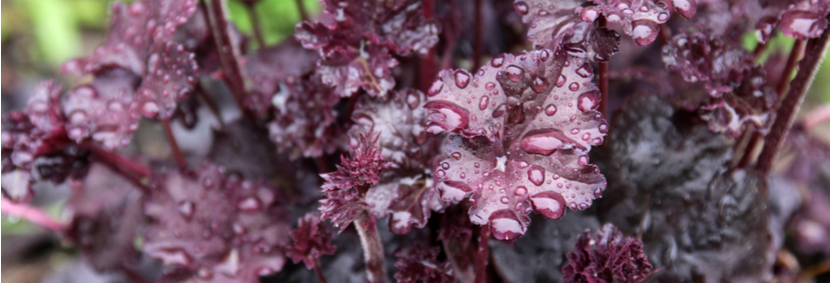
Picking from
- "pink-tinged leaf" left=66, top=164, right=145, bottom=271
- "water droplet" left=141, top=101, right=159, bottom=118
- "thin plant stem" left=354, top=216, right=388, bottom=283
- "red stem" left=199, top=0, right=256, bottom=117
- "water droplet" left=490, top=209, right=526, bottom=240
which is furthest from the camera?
"pink-tinged leaf" left=66, top=164, right=145, bottom=271

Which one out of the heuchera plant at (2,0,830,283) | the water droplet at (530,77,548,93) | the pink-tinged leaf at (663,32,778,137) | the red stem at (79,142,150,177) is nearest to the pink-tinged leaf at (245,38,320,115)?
the heuchera plant at (2,0,830,283)

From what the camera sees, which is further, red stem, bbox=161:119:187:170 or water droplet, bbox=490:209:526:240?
red stem, bbox=161:119:187:170

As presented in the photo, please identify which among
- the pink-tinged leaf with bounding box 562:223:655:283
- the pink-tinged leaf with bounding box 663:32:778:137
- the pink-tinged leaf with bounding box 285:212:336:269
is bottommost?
the pink-tinged leaf with bounding box 562:223:655:283

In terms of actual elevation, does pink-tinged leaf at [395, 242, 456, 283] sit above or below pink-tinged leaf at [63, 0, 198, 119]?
below

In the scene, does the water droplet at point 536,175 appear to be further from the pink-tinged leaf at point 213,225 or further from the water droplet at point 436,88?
the pink-tinged leaf at point 213,225

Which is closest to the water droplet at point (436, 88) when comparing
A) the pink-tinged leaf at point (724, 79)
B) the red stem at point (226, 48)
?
the pink-tinged leaf at point (724, 79)

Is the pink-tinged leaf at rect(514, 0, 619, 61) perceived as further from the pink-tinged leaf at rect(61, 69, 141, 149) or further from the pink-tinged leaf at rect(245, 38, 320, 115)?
the pink-tinged leaf at rect(61, 69, 141, 149)

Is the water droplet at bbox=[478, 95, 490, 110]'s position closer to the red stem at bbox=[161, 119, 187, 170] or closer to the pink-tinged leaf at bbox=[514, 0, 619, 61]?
the pink-tinged leaf at bbox=[514, 0, 619, 61]

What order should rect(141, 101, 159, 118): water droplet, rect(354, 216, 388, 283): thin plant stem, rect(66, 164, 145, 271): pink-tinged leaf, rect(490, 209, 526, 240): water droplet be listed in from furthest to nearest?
rect(66, 164, 145, 271): pink-tinged leaf, rect(141, 101, 159, 118): water droplet, rect(354, 216, 388, 283): thin plant stem, rect(490, 209, 526, 240): water droplet
